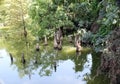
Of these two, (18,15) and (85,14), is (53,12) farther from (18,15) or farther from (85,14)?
(18,15)

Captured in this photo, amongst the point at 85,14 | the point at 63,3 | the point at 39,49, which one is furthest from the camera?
the point at 39,49

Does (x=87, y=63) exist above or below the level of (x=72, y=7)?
below

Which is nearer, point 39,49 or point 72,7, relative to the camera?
point 72,7

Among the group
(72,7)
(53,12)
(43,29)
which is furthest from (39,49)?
(72,7)

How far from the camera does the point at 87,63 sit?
26.7 m

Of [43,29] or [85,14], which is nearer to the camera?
[85,14]

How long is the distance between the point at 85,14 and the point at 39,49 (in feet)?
26.9

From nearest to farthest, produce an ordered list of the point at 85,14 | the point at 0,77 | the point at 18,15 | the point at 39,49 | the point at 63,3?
the point at 0,77 < the point at 85,14 < the point at 63,3 < the point at 39,49 < the point at 18,15

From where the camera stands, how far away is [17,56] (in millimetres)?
31438

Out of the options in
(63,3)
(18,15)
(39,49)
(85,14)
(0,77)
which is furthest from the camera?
(18,15)

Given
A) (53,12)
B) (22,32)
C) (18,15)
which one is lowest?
(22,32)

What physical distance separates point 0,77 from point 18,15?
20185 millimetres

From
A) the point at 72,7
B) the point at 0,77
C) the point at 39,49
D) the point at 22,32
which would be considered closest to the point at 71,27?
the point at 72,7

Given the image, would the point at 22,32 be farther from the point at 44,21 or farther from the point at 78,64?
the point at 78,64
